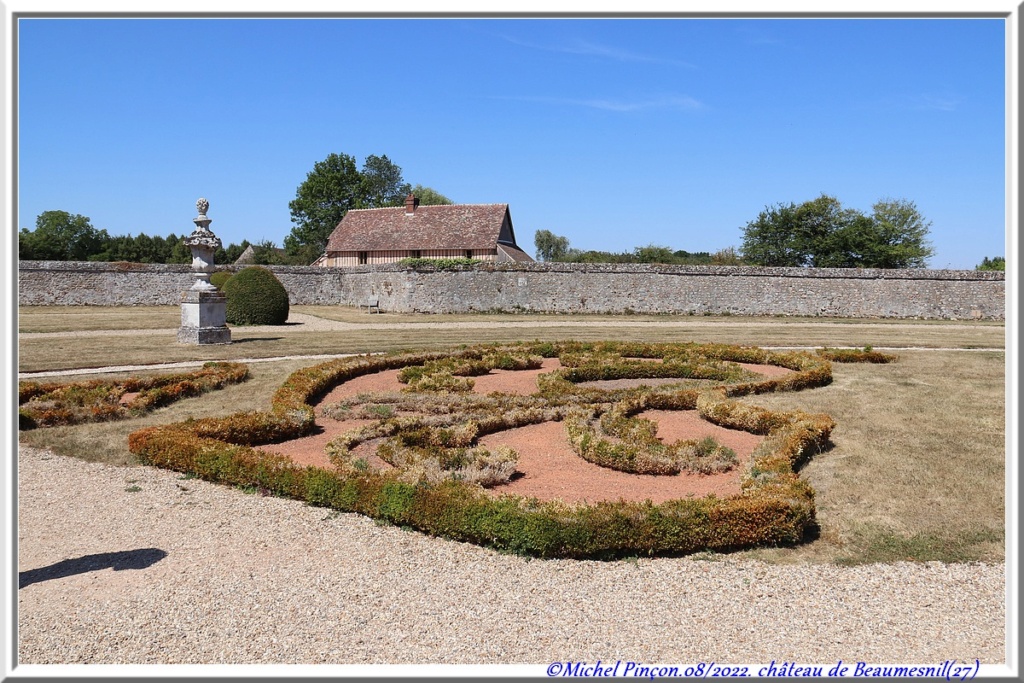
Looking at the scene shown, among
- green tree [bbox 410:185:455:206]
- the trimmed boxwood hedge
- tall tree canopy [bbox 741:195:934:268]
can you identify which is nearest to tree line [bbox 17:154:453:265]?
green tree [bbox 410:185:455:206]

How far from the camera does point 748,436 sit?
8945 mm

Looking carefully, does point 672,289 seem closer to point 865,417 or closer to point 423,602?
point 865,417

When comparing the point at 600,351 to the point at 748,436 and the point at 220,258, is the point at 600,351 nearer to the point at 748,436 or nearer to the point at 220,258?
the point at 748,436

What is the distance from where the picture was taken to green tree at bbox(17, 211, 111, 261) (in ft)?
156

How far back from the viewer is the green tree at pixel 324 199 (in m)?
62.0

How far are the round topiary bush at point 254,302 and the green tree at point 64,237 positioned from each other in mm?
30586

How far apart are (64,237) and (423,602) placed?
176ft

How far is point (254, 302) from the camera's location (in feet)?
76.3

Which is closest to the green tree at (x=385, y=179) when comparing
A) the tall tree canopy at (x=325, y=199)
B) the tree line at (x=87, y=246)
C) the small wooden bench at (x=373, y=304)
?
the tall tree canopy at (x=325, y=199)

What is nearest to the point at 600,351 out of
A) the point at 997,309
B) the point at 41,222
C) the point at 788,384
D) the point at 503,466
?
the point at 788,384

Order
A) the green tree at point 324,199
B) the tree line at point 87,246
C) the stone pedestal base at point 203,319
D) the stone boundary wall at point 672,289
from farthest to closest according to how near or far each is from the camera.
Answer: the green tree at point 324,199, the tree line at point 87,246, the stone boundary wall at point 672,289, the stone pedestal base at point 203,319

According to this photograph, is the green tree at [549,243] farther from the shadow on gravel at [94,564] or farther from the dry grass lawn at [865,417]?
the shadow on gravel at [94,564]

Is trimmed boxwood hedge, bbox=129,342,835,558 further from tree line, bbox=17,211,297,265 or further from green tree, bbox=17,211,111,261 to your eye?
green tree, bbox=17,211,111,261
